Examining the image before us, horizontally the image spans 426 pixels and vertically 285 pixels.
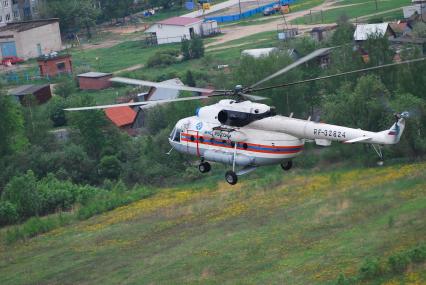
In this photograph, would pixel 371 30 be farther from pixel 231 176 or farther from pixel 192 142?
pixel 231 176

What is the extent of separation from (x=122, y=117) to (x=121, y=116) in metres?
0.10

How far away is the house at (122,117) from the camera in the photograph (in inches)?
2826

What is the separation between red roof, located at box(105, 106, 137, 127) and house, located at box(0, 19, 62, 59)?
30.5 m

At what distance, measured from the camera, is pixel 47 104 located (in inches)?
3071

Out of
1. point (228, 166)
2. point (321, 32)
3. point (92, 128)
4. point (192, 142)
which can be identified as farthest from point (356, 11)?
point (192, 142)

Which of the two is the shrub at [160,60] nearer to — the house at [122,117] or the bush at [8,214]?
the house at [122,117]

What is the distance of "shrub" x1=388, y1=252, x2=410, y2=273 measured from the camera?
129 feet

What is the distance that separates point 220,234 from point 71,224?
10.5 metres

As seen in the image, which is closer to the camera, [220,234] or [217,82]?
[220,234]

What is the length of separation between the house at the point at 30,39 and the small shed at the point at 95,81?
1731cm

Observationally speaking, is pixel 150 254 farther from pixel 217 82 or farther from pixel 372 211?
pixel 217 82

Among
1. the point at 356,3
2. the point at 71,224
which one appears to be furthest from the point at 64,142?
the point at 356,3

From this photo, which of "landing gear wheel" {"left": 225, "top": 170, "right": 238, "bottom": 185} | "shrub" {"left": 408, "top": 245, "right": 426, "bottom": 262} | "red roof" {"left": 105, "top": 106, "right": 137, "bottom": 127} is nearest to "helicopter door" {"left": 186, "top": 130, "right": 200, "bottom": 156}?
"landing gear wheel" {"left": 225, "top": 170, "right": 238, "bottom": 185}

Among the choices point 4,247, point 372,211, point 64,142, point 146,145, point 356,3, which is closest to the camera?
point 372,211
